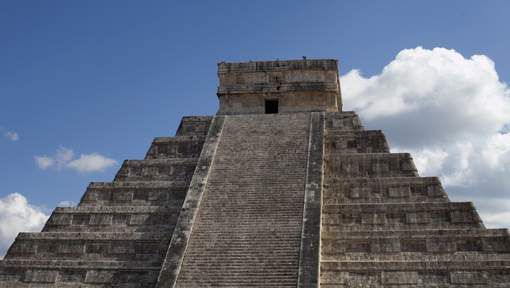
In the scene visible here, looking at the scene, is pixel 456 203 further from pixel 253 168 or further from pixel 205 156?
pixel 205 156

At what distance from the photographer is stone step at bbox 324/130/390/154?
57.4ft

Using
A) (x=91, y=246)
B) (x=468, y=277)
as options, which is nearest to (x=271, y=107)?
(x=91, y=246)

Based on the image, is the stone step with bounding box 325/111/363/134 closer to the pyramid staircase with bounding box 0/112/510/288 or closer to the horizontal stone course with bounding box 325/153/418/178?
the pyramid staircase with bounding box 0/112/510/288

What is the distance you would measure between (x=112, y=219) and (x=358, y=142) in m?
7.65

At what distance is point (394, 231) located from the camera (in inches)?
554

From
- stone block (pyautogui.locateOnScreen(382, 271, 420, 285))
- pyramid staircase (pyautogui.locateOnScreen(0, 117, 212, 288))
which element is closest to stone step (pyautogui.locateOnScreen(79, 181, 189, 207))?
pyramid staircase (pyautogui.locateOnScreen(0, 117, 212, 288))

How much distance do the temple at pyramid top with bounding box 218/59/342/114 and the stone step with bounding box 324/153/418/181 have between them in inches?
164

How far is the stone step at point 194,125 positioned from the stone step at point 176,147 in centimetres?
84

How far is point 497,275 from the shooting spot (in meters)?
12.8

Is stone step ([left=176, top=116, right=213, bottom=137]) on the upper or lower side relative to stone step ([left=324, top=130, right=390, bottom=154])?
upper

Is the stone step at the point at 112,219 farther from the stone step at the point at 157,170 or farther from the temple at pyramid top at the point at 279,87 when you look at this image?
the temple at pyramid top at the point at 279,87

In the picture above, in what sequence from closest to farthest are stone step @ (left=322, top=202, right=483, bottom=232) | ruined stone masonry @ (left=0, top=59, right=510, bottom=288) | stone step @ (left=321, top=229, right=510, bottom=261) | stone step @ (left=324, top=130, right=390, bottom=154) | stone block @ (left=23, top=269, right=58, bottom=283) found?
ruined stone masonry @ (left=0, top=59, right=510, bottom=288) → stone step @ (left=321, top=229, right=510, bottom=261) → stone step @ (left=322, top=202, right=483, bottom=232) → stone block @ (left=23, top=269, right=58, bottom=283) → stone step @ (left=324, top=130, right=390, bottom=154)

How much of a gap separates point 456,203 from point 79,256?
9.93m

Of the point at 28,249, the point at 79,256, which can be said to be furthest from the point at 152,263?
the point at 28,249
